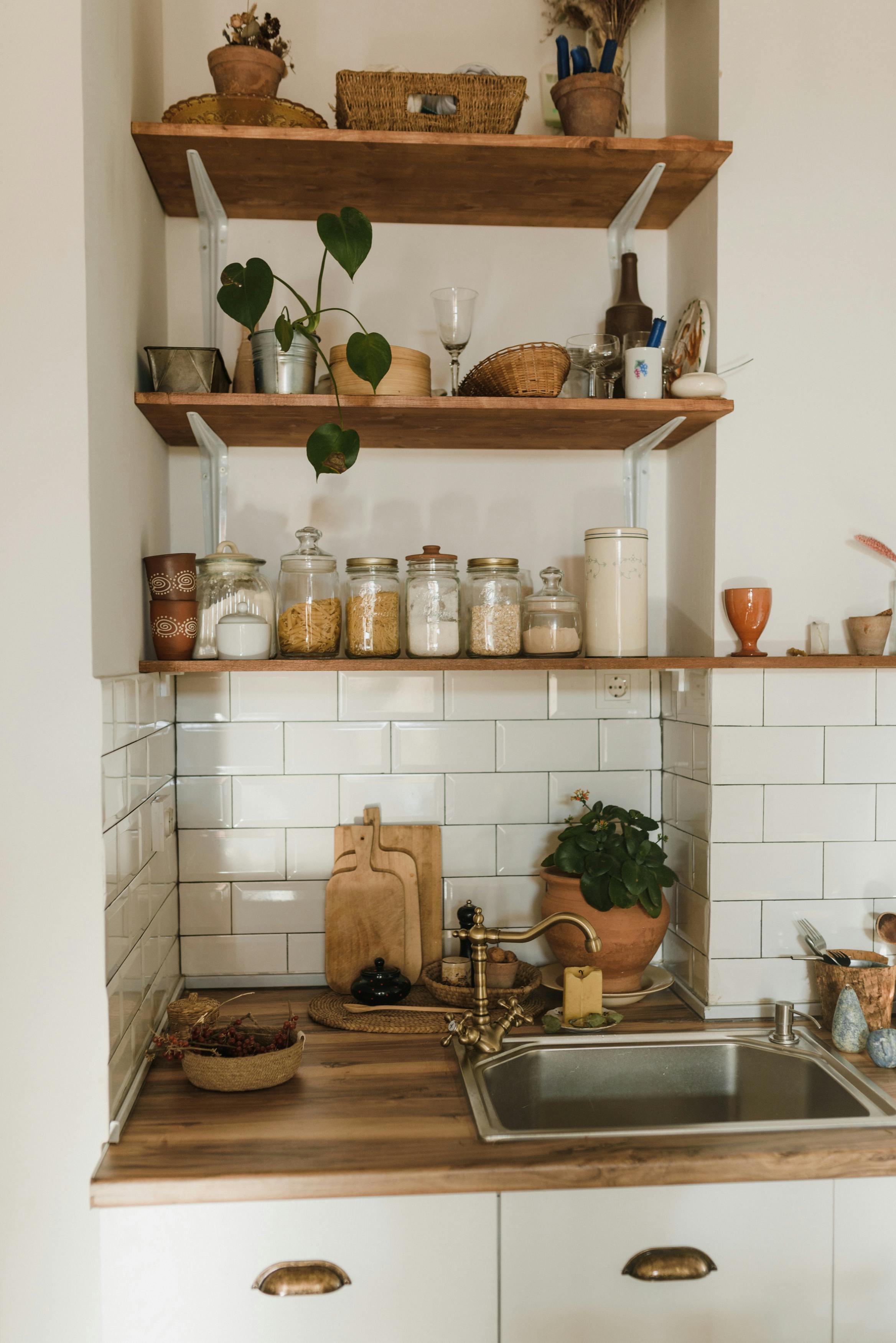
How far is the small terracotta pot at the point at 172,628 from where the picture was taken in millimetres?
1602

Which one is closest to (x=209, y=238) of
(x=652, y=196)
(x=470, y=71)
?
(x=470, y=71)

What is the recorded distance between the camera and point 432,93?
5.39ft

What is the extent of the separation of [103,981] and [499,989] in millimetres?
748

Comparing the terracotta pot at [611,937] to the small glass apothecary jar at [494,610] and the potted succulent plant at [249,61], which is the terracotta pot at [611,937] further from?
the potted succulent plant at [249,61]

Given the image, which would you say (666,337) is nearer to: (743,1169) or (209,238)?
(209,238)

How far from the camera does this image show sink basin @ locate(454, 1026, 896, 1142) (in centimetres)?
159

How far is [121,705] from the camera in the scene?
4.71 ft

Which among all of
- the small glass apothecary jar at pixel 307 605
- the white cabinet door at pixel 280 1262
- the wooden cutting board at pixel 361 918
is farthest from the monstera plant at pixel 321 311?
the white cabinet door at pixel 280 1262

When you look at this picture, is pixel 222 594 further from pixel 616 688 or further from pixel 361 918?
pixel 616 688

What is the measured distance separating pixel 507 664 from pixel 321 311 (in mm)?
659

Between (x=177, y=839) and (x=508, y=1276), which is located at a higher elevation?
(x=177, y=839)


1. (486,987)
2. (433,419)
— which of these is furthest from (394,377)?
(486,987)

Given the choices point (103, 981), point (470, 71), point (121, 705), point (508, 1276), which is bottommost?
point (508, 1276)

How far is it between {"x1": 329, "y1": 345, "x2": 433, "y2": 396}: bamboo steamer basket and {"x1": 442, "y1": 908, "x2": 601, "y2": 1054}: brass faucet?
36.0 inches
